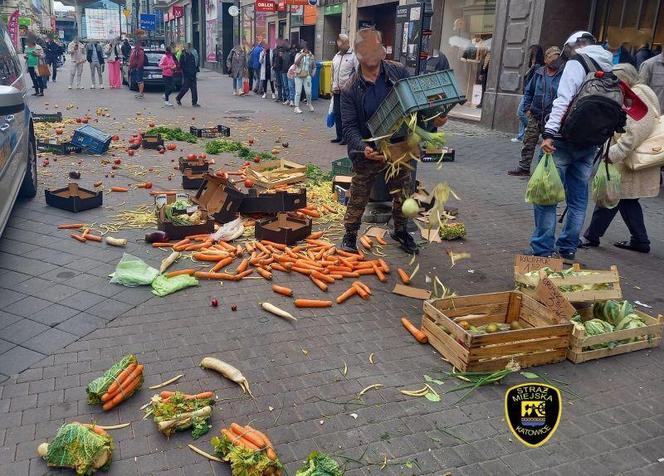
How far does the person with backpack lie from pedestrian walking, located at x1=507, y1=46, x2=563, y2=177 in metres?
2.94

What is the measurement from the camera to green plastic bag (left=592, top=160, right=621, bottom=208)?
20.4ft

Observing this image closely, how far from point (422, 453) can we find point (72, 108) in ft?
56.4

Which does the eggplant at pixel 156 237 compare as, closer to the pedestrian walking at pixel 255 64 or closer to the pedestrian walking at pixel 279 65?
the pedestrian walking at pixel 279 65

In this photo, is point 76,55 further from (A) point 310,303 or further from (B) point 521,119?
(A) point 310,303

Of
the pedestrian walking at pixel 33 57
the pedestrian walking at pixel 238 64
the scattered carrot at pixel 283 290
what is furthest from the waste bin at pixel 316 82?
the scattered carrot at pixel 283 290

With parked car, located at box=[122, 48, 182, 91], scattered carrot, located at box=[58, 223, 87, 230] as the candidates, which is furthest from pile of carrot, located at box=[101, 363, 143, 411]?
parked car, located at box=[122, 48, 182, 91]

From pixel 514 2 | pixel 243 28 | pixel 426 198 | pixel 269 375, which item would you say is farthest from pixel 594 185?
pixel 243 28

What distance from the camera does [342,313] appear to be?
16.3 feet

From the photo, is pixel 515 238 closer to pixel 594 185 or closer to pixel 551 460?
pixel 594 185

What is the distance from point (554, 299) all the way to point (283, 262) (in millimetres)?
2649

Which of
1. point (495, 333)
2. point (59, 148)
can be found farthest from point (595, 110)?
point (59, 148)

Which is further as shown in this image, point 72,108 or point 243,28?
point 243,28

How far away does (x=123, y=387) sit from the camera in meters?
3.51

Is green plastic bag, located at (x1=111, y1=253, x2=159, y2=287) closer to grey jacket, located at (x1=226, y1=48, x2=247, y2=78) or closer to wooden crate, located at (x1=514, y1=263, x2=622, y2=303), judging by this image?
wooden crate, located at (x1=514, y1=263, x2=622, y2=303)
